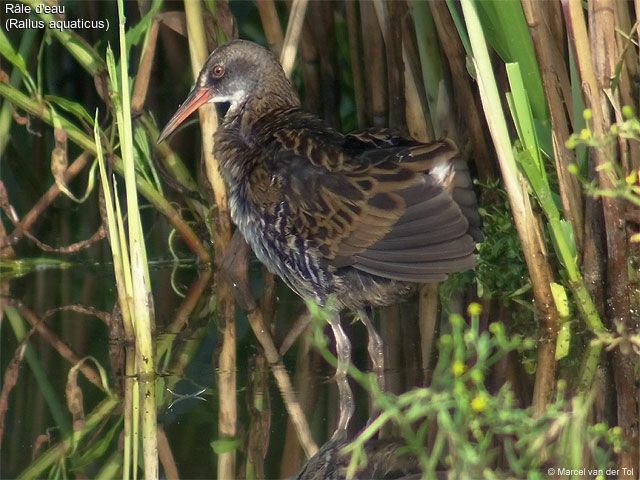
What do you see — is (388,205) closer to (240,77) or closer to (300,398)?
(300,398)

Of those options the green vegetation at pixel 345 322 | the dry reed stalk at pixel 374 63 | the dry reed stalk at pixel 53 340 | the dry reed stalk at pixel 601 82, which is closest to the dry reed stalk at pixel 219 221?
the green vegetation at pixel 345 322

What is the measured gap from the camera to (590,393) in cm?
298

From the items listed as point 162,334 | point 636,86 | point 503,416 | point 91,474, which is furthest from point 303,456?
point 636,86

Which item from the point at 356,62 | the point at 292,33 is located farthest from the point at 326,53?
the point at 292,33

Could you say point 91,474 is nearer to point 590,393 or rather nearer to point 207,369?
point 207,369

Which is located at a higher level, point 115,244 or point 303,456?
point 115,244

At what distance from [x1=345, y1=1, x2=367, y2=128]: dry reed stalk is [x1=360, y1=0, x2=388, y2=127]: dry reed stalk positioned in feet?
0.20

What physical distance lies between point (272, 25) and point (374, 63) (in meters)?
0.46

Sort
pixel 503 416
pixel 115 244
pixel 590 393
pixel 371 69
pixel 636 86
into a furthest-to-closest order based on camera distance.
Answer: pixel 371 69 < pixel 636 86 < pixel 115 244 < pixel 590 393 < pixel 503 416

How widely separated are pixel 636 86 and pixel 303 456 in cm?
170

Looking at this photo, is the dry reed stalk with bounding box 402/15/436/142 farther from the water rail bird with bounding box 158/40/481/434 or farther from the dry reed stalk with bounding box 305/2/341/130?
the water rail bird with bounding box 158/40/481/434

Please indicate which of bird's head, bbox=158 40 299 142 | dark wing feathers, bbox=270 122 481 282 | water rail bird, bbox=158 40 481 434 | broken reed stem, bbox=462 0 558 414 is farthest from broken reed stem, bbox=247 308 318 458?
bird's head, bbox=158 40 299 142

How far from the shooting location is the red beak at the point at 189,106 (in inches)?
159

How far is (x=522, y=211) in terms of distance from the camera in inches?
136
